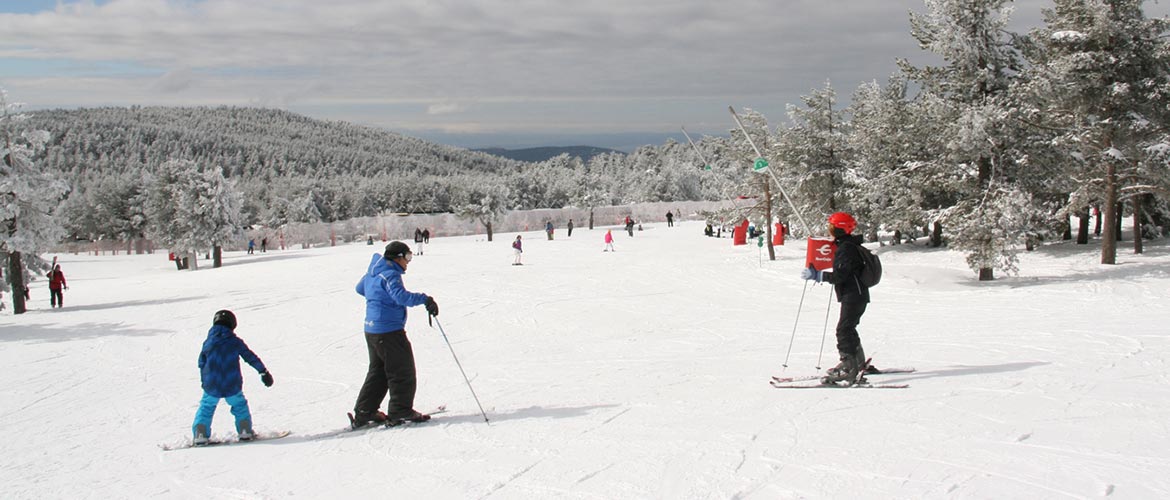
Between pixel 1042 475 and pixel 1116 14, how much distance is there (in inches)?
823

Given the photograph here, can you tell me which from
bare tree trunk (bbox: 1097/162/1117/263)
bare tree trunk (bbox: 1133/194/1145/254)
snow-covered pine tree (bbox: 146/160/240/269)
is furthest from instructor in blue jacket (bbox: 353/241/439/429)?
snow-covered pine tree (bbox: 146/160/240/269)

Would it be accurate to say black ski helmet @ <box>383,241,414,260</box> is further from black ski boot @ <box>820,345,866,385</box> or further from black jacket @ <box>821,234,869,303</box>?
black ski boot @ <box>820,345,866,385</box>

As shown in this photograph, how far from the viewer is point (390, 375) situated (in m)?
7.46

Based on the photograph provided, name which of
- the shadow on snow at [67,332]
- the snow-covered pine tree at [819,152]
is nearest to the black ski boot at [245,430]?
the shadow on snow at [67,332]

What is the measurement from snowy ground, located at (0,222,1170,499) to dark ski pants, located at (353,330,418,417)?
39 centimetres

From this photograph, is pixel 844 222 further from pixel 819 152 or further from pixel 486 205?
pixel 486 205

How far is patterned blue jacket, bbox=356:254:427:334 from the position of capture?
7.17 m

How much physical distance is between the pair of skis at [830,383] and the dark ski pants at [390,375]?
3945mm

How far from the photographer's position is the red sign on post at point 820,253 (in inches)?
374

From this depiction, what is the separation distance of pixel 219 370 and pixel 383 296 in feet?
5.51

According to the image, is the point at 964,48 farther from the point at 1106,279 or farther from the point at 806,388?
the point at 806,388

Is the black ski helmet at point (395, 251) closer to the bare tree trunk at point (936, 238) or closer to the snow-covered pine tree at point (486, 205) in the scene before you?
the bare tree trunk at point (936, 238)

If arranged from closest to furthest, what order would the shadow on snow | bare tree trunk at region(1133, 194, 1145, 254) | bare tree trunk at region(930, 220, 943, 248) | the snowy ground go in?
the snowy ground
the shadow on snow
bare tree trunk at region(1133, 194, 1145, 254)
bare tree trunk at region(930, 220, 943, 248)

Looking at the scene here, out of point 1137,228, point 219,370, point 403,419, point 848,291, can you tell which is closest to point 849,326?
point 848,291
